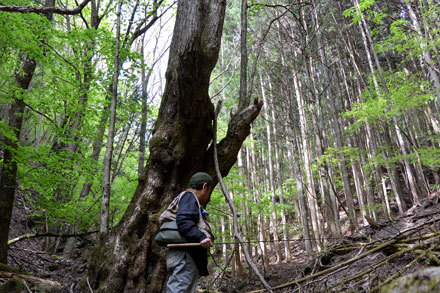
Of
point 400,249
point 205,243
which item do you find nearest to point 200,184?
point 205,243

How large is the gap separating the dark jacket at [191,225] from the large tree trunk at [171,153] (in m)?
0.91

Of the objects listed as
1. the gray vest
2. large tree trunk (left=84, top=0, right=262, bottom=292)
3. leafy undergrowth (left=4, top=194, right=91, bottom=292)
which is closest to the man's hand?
the gray vest

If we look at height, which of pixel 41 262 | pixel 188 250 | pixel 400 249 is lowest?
pixel 41 262

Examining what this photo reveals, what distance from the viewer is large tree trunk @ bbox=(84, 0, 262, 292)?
3426 millimetres

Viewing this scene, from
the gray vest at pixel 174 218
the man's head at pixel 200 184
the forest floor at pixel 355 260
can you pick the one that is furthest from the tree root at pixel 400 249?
the man's head at pixel 200 184

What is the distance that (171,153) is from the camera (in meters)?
3.84

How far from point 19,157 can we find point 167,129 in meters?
3.54

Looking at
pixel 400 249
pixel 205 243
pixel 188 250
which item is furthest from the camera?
pixel 400 249

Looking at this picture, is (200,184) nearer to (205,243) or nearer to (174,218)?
(174,218)

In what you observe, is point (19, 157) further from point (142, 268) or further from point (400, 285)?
point (400, 285)

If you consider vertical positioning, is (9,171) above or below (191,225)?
above

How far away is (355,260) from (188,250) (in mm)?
1900

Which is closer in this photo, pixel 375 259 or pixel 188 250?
pixel 188 250

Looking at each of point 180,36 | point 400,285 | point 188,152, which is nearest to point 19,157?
point 188,152
